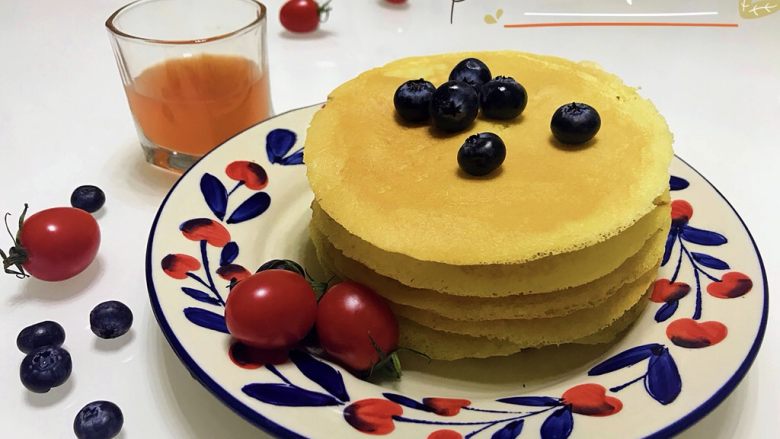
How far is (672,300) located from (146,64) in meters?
1.85

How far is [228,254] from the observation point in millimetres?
1800

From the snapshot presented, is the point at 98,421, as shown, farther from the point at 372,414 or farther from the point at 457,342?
the point at 457,342

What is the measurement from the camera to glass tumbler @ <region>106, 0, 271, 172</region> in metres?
2.32

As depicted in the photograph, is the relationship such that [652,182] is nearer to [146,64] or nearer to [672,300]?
[672,300]

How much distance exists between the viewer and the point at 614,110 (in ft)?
5.92

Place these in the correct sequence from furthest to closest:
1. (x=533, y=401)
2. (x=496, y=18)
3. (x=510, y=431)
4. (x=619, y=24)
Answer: (x=496, y=18), (x=619, y=24), (x=533, y=401), (x=510, y=431)

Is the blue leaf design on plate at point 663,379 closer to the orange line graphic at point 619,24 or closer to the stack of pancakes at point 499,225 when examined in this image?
the stack of pancakes at point 499,225

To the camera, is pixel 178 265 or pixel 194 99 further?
pixel 194 99

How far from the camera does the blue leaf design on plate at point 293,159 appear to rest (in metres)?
2.17

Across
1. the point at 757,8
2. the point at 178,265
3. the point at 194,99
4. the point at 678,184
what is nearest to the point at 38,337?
the point at 178,265

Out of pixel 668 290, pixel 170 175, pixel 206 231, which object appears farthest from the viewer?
pixel 170 175

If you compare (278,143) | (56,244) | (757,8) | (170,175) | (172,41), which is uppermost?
(172,41)

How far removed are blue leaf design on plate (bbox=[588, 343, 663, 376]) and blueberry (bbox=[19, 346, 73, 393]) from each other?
48.7 inches

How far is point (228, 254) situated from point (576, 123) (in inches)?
38.0
